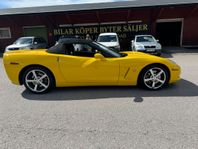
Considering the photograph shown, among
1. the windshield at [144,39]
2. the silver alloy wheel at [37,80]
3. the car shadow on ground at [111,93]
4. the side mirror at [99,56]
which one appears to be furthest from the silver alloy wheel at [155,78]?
the windshield at [144,39]

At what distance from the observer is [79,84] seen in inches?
194

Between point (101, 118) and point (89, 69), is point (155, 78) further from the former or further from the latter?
point (101, 118)

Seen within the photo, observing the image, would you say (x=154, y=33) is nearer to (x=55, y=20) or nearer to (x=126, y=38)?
(x=126, y=38)

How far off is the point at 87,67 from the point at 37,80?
1.39 m

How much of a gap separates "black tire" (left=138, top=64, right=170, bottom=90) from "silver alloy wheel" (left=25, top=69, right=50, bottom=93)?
249 centimetres

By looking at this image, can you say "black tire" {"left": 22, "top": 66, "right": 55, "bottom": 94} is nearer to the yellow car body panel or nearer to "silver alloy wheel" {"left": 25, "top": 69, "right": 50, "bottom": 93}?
"silver alloy wheel" {"left": 25, "top": 69, "right": 50, "bottom": 93}

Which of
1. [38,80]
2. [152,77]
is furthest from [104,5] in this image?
[38,80]

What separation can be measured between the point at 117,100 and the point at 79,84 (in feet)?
4.00

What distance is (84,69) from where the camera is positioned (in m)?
4.74

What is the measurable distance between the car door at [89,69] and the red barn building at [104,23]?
1280cm

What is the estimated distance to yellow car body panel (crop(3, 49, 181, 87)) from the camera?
185 inches

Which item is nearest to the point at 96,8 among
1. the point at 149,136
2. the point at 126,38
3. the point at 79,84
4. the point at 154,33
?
the point at 126,38

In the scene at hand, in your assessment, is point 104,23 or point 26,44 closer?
point 26,44

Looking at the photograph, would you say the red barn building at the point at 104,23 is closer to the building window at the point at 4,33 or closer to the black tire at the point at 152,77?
the building window at the point at 4,33
